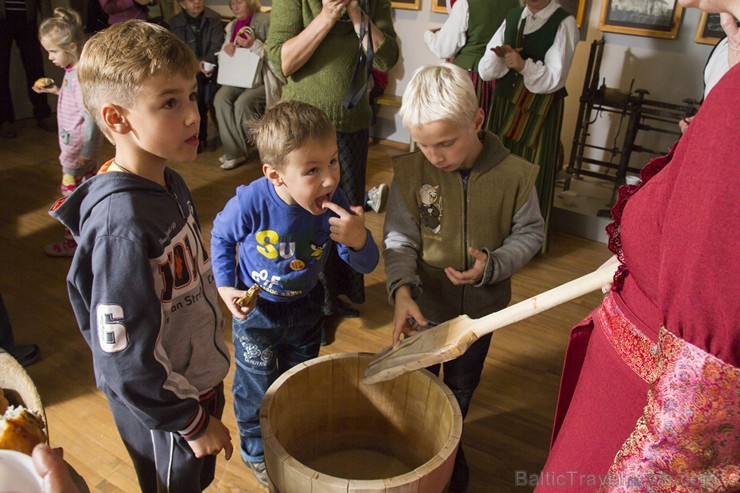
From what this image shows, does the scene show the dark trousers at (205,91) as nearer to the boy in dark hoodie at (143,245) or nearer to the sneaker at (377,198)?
the sneaker at (377,198)

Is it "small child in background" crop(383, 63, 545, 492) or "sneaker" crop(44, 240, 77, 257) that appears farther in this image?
"sneaker" crop(44, 240, 77, 257)

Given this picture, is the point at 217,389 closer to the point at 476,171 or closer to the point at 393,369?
the point at 393,369

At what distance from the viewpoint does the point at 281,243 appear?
149 cm

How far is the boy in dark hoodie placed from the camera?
99cm

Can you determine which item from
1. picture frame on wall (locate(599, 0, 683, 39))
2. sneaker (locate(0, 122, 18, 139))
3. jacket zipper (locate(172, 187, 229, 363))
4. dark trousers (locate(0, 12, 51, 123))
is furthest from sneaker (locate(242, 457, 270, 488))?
dark trousers (locate(0, 12, 51, 123))

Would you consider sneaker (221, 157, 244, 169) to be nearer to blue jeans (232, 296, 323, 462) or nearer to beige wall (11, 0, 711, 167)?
beige wall (11, 0, 711, 167)

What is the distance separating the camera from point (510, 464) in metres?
1.91

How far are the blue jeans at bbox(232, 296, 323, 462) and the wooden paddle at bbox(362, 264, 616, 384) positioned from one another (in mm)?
335

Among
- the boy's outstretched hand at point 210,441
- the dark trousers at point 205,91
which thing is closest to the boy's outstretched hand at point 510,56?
the boy's outstretched hand at point 210,441

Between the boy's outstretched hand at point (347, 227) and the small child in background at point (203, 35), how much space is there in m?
3.56

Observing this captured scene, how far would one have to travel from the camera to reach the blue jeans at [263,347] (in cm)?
159

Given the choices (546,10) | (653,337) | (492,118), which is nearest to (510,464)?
(653,337)

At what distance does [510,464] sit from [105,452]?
1.30 metres

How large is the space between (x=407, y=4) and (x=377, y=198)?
2.00 metres
